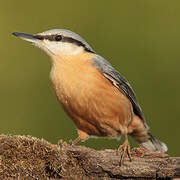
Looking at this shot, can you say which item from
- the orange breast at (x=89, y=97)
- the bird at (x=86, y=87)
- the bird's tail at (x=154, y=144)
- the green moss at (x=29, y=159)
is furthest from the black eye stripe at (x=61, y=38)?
the bird's tail at (x=154, y=144)

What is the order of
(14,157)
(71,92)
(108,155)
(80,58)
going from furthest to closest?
(80,58), (71,92), (108,155), (14,157)

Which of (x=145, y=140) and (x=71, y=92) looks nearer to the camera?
(x=71, y=92)

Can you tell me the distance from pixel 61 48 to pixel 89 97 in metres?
0.84

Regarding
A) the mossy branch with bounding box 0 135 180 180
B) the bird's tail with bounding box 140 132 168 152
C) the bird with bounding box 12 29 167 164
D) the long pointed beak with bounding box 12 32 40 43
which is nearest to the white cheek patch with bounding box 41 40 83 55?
the bird with bounding box 12 29 167 164

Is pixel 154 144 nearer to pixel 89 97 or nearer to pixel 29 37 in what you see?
pixel 89 97

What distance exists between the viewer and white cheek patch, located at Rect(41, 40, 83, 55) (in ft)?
16.0

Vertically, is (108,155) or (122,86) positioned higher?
(122,86)

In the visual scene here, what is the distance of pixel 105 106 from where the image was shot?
15.4 feet

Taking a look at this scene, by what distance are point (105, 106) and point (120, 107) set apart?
0.76ft

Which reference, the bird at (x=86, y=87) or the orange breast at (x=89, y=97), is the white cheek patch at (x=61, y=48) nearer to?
the bird at (x=86, y=87)

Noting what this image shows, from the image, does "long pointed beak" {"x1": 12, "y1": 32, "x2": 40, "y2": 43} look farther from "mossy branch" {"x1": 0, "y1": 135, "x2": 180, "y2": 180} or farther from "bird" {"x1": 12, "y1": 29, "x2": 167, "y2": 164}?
"mossy branch" {"x1": 0, "y1": 135, "x2": 180, "y2": 180}

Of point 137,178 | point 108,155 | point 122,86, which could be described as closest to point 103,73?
point 122,86

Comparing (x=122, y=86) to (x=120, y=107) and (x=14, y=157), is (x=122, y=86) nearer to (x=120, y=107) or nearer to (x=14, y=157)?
(x=120, y=107)

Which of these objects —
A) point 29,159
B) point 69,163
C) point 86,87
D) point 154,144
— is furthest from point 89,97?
point 154,144
